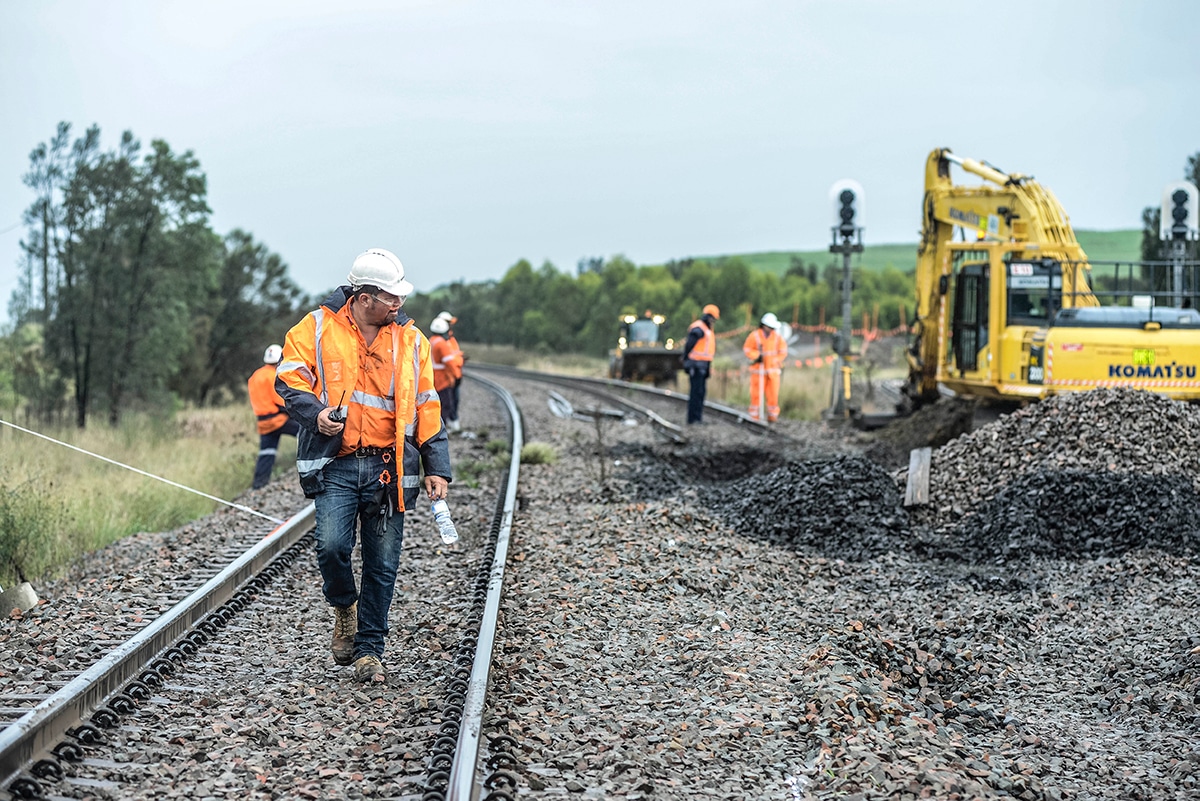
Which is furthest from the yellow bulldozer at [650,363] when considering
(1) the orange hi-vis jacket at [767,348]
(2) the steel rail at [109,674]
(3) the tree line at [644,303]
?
(3) the tree line at [644,303]

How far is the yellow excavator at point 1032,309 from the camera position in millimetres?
13148

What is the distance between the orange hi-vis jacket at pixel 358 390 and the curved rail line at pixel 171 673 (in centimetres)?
105

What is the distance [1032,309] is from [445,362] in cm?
819

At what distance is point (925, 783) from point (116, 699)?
3.42m

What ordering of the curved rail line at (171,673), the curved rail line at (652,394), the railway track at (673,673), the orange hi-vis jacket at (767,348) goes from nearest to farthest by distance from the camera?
1. the curved rail line at (171,673)
2. the railway track at (673,673)
3. the curved rail line at (652,394)
4. the orange hi-vis jacket at (767,348)

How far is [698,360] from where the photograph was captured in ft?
60.4

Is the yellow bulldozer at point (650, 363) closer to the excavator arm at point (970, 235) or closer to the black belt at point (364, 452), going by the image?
the excavator arm at point (970, 235)

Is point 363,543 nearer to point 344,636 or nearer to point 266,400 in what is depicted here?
point 344,636

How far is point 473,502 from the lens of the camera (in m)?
11.0

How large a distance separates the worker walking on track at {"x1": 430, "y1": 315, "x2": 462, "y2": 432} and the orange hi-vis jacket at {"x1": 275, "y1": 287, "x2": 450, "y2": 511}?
36.4ft

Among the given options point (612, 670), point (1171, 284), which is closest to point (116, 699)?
point (612, 670)

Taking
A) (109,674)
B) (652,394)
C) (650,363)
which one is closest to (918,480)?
(109,674)

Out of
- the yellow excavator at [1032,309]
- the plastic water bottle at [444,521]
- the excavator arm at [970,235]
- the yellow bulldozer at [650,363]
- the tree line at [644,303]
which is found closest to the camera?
the plastic water bottle at [444,521]

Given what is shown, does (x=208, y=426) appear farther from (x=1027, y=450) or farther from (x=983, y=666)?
(x=983, y=666)
